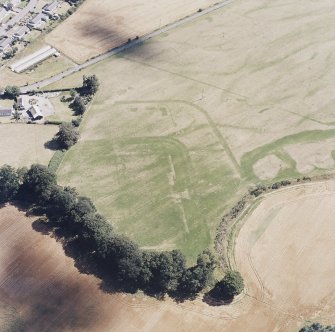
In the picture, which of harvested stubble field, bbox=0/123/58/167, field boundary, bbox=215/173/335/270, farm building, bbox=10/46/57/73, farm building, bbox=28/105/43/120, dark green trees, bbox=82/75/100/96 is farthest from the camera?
farm building, bbox=10/46/57/73

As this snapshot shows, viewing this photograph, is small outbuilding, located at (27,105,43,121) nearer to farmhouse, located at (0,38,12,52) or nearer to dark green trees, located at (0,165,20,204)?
dark green trees, located at (0,165,20,204)

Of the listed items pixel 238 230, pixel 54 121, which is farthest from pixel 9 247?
pixel 238 230

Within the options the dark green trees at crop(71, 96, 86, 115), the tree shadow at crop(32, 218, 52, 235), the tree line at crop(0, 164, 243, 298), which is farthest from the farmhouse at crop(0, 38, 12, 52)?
the tree shadow at crop(32, 218, 52, 235)

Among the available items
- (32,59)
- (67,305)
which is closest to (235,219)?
(67,305)

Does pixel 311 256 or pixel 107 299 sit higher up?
pixel 107 299

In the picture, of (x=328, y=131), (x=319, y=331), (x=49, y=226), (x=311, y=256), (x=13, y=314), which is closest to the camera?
(x=319, y=331)

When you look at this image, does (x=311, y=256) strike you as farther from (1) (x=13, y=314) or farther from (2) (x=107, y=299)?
(1) (x=13, y=314)
